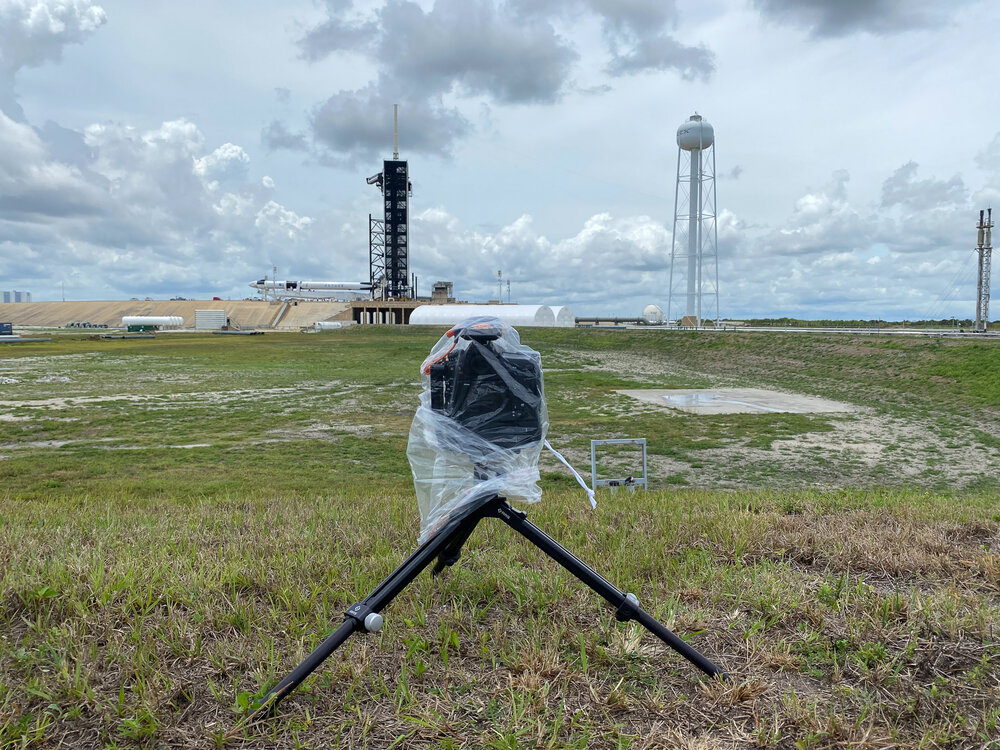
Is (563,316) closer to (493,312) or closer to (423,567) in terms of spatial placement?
(493,312)

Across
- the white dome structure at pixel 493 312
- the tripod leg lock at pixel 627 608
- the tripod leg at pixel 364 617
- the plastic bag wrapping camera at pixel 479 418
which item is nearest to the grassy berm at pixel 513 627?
the tripod leg at pixel 364 617

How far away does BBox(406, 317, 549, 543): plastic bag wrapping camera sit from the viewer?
9.70ft

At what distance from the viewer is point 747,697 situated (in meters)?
2.65

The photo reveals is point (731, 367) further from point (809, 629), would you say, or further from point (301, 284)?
point (301, 284)

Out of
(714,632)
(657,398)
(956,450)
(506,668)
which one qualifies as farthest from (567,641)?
(657,398)

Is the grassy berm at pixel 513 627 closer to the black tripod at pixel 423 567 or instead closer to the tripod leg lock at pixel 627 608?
the black tripod at pixel 423 567

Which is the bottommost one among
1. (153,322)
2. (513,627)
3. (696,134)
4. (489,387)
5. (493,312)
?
(513,627)

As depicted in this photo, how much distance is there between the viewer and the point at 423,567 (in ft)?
8.85

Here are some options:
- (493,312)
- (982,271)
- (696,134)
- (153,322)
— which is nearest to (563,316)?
(493,312)

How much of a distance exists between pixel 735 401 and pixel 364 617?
22.3 m

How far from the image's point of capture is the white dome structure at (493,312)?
7769 cm

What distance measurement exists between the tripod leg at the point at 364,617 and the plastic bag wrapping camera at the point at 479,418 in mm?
218

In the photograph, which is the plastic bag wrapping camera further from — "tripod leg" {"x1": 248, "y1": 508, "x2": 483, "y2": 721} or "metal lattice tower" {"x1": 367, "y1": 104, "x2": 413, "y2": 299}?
"metal lattice tower" {"x1": 367, "y1": 104, "x2": 413, "y2": 299}

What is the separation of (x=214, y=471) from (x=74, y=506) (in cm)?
494
